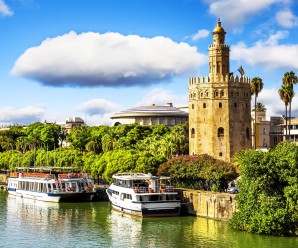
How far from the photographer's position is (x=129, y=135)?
10031 centimetres

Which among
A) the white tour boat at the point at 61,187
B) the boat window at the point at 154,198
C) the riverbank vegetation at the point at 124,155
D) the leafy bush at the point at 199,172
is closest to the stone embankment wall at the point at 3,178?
the riverbank vegetation at the point at 124,155

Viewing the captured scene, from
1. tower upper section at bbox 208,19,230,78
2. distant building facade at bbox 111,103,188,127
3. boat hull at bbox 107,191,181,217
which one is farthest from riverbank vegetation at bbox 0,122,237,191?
distant building facade at bbox 111,103,188,127

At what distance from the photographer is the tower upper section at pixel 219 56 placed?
74375mm

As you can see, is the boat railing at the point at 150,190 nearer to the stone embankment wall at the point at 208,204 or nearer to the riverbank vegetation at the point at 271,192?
the stone embankment wall at the point at 208,204

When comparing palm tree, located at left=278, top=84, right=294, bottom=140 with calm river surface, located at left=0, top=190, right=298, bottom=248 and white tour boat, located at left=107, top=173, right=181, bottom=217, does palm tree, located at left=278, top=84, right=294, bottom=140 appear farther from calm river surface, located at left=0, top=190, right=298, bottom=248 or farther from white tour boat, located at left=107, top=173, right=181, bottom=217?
calm river surface, located at left=0, top=190, right=298, bottom=248

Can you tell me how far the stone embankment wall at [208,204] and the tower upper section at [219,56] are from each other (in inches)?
988

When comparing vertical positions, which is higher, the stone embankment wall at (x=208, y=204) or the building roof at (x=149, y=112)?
the building roof at (x=149, y=112)

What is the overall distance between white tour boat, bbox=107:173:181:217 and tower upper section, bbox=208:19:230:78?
23512 mm

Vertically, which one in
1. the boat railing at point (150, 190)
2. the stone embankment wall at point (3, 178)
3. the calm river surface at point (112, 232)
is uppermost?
the stone embankment wall at point (3, 178)

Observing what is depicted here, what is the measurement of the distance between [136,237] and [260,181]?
981 centimetres

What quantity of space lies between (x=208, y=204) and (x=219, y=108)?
84.4ft

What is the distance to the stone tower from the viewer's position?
73.4 metres

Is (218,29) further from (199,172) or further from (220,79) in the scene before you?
(199,172)

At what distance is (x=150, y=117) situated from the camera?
138 meters
